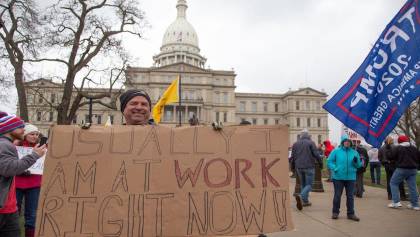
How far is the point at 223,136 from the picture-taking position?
3.04 metres

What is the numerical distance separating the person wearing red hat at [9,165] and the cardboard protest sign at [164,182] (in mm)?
629

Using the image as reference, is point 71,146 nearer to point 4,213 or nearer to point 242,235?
point 4,213

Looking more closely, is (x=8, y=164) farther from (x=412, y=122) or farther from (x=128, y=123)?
(x=412, y=122)

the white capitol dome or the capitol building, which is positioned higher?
the white capitol dome

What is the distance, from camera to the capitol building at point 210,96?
8094 centimetres

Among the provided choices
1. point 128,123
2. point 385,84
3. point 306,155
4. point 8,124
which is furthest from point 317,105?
point 8,124

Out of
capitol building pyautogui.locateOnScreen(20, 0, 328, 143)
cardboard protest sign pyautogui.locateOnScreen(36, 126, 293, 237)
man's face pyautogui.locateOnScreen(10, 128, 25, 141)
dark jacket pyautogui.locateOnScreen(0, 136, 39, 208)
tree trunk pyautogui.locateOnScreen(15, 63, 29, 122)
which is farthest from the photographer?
capitol building pyautogui.locateOnScreen(20, 0, 328, 143)

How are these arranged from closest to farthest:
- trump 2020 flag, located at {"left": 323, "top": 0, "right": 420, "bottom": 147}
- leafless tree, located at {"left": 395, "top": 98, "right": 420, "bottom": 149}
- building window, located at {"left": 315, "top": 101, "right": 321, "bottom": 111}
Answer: trump 2020 flag, located at {"left": 323, "top": 0, "right": 420, "bottom": 147}, leafless tree, located at {"left": 395, "top": 98, "right": 420, "bottom": 149}, building window, located at {"left": 315, "top": 101, "right": 321, "bottom": 111}

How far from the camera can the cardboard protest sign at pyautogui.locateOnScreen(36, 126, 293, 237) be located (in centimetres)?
270

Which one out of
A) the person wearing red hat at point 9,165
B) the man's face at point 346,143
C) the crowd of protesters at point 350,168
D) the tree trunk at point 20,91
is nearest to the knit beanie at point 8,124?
the person wearing red hat at point 9,165

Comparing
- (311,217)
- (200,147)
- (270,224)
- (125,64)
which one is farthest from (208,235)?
(125,64)

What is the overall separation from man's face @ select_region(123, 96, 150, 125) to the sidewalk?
116 inches

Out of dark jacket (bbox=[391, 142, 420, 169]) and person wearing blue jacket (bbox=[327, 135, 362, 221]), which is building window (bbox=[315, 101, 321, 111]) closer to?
dark jacket (bbox=[391, 142, 420, 169])

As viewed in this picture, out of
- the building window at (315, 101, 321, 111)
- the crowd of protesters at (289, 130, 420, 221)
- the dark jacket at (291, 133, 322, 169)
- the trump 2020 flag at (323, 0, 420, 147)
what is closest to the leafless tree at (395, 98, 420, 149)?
the crowd of protesters at (289, 130, 420, 221)
